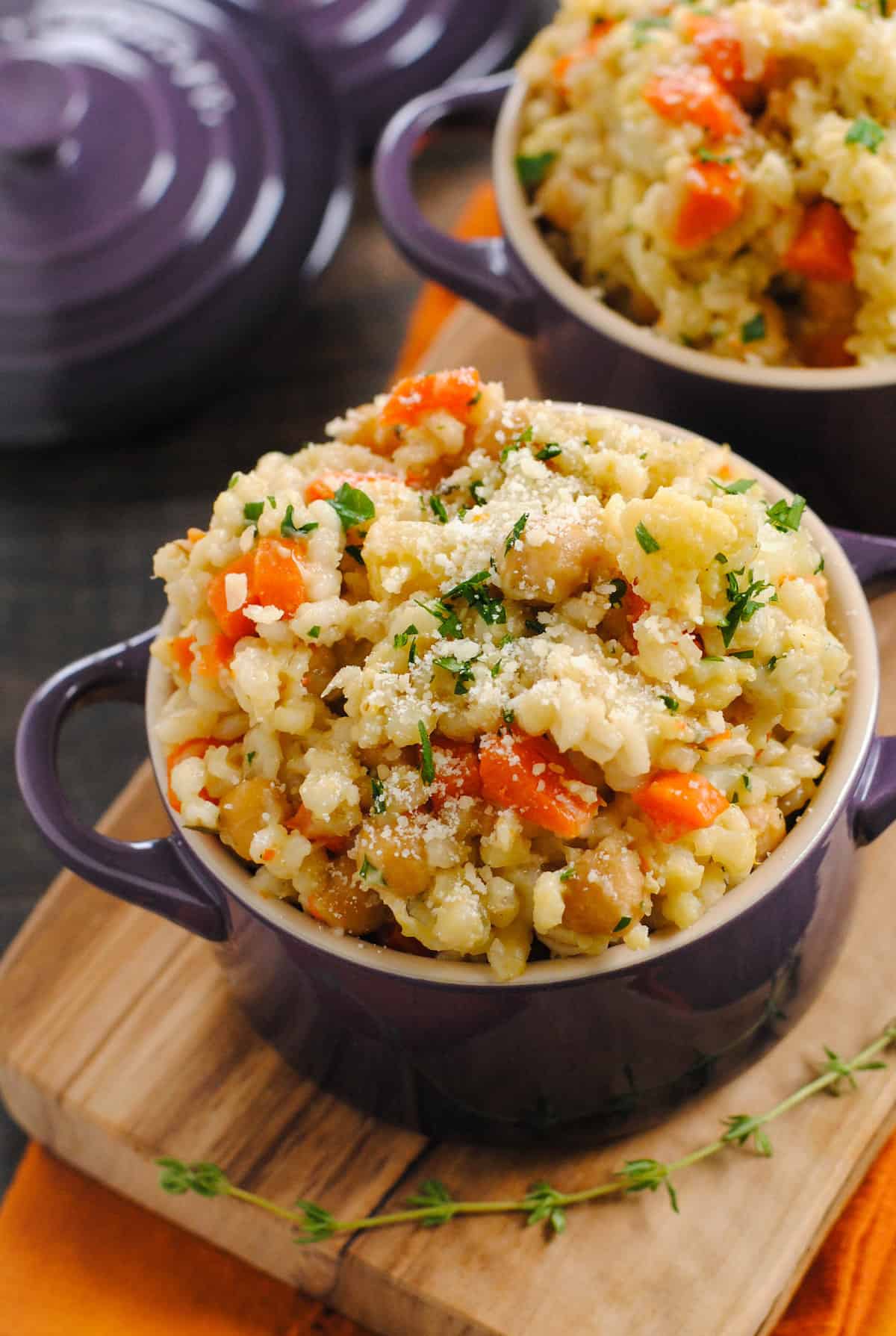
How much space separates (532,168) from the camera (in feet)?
7.84

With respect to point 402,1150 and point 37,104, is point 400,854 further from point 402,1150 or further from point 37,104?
point 37,104

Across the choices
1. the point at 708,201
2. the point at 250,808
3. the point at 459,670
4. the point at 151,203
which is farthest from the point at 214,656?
the point at 151,203

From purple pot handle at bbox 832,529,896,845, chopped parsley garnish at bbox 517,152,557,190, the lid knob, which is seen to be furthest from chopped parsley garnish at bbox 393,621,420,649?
the lid knob

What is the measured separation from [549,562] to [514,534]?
5cm

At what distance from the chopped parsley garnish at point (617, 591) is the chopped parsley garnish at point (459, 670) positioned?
0.16 metres

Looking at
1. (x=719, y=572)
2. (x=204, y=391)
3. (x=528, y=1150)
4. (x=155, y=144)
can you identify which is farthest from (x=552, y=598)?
(x=155, y=144)

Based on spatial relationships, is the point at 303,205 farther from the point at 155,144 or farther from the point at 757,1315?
the point at 757,1315

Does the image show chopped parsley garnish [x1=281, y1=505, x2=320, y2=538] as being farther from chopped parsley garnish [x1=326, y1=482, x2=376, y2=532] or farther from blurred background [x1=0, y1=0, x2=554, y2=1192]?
blurred background [x1=0, y1=0, x2=554, y2=1192]

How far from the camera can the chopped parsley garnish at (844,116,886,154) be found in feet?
6.84

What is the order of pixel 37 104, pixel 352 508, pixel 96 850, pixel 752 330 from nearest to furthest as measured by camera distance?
pixel 352 508, pixel 96 850, pixel 752 330, pixel 37 104

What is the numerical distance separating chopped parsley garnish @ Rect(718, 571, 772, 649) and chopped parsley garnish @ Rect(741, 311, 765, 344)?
26.7 inches

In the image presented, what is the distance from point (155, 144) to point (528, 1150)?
6.74ft

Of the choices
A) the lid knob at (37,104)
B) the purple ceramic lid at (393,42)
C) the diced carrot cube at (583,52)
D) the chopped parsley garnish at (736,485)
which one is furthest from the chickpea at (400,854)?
the purple ceramic lid at (393,42)

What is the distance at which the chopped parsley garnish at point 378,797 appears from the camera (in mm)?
1588
